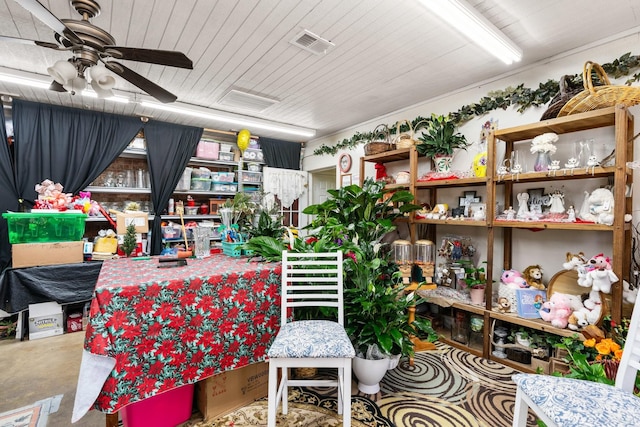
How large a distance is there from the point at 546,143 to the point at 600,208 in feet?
2.03

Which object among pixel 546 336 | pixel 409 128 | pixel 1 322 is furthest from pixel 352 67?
pixel 1 322

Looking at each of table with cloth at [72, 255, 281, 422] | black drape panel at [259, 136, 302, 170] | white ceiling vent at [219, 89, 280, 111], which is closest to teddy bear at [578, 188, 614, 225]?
table with cloth at [72, 255, 281, 422]

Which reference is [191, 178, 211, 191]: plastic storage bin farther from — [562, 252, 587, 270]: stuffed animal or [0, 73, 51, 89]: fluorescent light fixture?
[562, 252, 587, 270]: stuffed animal

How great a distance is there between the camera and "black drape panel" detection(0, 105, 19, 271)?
11.4 feet

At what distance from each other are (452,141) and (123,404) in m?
3.41

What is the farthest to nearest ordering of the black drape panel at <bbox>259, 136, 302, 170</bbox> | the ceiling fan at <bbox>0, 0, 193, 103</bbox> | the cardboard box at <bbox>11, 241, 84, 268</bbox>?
the black drape panel at <bbox>259, 136, 302, 170</bbox> < the cardboard box at <bbox>11, 241, 84, 268</bbox> < the ceiling fan at <bbox>0, 0, 193, 103</bbox>

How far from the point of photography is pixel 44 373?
248cm

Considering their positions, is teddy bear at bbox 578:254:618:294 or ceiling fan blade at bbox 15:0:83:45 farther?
teddy bear at bbox 578:254:618:294

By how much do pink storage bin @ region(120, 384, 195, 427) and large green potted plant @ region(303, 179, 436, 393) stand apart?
1.10m

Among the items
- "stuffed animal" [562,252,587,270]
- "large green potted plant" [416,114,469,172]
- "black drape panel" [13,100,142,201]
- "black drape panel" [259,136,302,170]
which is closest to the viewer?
"stuffed animal" [562,252,587,270]

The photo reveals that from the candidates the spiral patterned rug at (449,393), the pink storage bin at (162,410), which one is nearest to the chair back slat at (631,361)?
the spiral patterned rug at (449,393)

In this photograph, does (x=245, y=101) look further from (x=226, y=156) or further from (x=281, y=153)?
(x=281, y=153)

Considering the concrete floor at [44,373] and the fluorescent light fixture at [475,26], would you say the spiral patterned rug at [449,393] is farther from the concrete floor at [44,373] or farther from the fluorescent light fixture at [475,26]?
the fluorescent light fixture at [475,26]

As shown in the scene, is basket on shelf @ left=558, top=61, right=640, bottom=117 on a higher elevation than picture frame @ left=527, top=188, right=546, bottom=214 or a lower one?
higher
